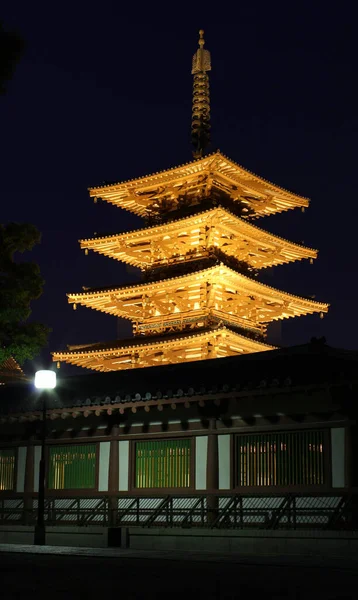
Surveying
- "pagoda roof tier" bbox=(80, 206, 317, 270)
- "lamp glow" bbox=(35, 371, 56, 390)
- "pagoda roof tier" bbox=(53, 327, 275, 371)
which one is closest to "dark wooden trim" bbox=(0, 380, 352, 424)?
"lamp glow" bbox=(35, 371, 56, 390)

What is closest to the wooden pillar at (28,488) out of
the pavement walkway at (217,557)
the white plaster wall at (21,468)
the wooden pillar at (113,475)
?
the white plaster wall at (21,468)

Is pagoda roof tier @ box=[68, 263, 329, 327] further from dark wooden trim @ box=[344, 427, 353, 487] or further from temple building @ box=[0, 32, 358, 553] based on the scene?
dark wooden trim @ box=[344, 427, 353, 487]

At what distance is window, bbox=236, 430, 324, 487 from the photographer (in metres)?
24.1

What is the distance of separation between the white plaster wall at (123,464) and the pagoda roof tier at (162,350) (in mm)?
12737

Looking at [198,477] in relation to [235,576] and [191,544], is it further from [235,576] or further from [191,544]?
[235,576]

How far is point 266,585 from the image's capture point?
1399 cm

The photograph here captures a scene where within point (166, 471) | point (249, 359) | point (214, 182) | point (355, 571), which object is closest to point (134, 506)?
point (166, 471)

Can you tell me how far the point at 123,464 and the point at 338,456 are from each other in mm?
7453

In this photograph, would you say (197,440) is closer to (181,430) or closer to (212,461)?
(181,430)

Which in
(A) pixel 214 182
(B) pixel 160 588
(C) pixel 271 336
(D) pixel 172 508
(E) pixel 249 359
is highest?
(A) pixel 214 182

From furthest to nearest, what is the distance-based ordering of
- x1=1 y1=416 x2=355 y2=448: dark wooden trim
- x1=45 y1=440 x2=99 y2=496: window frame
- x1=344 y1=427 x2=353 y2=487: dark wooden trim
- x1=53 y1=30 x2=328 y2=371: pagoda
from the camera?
x1=53 y1=30 x2=328 y2=371: pagoda < x1=45 y1=440 x2=99 y2=496: window frame < x1=1 y1=416 x2=355 y2=448: dark wooden trim < x1=344 y1=427 x2=353 y2=487: dark wooden trim

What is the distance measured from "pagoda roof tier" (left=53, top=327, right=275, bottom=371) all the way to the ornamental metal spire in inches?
409

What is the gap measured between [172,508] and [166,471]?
4.13 ft

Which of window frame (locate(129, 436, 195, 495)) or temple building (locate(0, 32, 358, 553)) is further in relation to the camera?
Answer: window frame (locate(129, 436, 195, 495))
